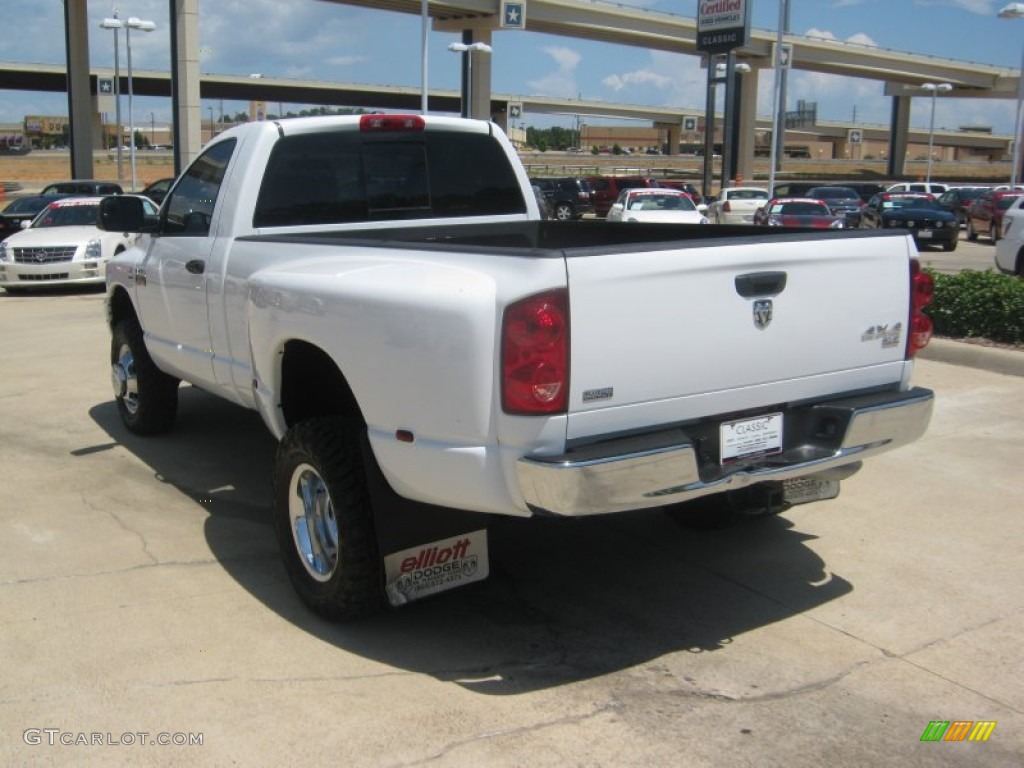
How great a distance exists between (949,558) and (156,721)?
12.5 feet

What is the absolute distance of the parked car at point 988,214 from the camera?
29622 mm

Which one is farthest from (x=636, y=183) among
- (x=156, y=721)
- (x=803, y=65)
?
(x=156, y=721)

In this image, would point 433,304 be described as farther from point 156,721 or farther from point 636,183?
point 636,183

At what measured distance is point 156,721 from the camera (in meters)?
3.69

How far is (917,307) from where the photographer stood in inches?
179

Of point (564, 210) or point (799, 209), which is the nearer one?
point (799, 209)

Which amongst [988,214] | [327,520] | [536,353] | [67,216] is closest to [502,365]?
[536,353]

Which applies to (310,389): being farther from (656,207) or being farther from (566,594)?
(656,207)

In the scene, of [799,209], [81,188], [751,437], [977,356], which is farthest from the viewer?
[81,188]

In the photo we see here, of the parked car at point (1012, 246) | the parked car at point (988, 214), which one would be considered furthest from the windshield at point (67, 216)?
the parked car at point (988, 214)

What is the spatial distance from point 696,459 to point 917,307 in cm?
146

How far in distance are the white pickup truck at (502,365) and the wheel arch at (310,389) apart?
0.01 meters

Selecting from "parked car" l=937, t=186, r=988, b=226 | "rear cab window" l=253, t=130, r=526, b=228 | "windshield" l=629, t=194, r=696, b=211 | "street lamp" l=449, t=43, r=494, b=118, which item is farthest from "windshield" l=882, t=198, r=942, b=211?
"rear cab window" l=253, t=130, r=526, b=228

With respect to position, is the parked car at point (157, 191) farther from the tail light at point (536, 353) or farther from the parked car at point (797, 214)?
the tail light at point (536, 353)
